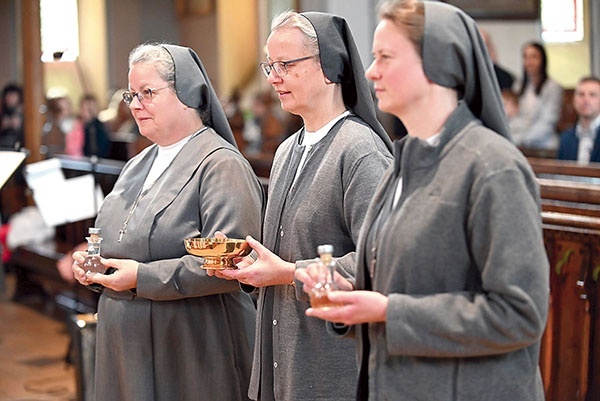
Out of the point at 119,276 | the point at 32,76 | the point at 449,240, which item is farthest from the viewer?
the point at 32,76

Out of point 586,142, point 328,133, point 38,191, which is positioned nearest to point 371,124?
point 328,133

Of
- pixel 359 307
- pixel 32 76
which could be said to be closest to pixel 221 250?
pixel 359 307

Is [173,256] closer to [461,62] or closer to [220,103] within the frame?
[220,103]

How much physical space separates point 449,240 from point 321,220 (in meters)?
0.76

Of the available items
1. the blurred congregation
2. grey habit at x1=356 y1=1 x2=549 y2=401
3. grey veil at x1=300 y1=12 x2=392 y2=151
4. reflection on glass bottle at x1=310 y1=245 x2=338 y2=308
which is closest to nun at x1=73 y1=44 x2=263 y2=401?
the blurred congregation

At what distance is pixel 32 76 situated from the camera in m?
10.9

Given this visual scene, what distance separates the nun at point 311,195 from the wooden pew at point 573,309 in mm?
1153

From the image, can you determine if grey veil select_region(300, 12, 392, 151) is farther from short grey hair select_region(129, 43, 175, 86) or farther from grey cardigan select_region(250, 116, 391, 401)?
short grey hair select_region(129, 43, 175, 86)

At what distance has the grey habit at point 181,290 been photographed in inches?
129

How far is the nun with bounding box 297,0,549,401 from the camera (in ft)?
6.75

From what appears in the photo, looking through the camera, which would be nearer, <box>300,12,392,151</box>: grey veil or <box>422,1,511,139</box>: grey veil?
<box>422,1,511,139</box>: grey veil

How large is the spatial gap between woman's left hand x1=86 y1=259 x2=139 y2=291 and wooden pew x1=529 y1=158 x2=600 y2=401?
1.57 m

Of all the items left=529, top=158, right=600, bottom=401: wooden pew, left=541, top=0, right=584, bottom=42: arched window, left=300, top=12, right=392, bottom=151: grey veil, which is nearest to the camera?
left=300, top=12, right=392, bottom=151: grey veil

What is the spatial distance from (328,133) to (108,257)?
3.14 ft
